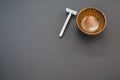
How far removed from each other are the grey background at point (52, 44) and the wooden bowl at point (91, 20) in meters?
0.07

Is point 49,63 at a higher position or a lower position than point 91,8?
lower

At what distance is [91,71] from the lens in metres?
1.33

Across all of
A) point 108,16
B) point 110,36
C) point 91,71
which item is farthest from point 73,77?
point 108,16

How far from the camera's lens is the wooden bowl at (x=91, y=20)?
4.47 feet

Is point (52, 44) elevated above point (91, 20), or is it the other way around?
point (91, 20)

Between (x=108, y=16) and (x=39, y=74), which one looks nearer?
(x=39, y=74)

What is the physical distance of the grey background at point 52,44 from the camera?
133cm

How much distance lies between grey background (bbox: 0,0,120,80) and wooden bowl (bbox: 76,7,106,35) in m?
0.07

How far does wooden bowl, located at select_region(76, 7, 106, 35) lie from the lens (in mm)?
1363

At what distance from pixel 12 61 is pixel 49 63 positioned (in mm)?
239

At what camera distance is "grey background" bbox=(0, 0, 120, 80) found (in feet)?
4.35

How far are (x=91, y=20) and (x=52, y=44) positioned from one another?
0.31 m

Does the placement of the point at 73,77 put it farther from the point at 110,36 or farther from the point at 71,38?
the point at 110,36

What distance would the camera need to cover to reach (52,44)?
1.40 meters
